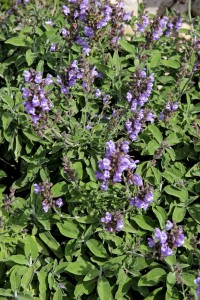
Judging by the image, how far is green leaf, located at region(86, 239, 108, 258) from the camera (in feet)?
11.7

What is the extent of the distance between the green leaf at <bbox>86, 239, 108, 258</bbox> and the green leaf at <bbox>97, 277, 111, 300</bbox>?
18 centimetres

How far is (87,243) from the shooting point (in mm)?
3570

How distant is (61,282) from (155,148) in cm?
131

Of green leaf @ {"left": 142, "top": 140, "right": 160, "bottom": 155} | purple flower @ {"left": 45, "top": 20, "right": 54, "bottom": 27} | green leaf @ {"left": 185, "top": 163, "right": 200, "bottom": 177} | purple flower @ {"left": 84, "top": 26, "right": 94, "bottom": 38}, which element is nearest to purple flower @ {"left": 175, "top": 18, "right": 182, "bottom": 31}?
purple flower @ {"left": 84, "top": 26, "right": 94, "bottom": 38}

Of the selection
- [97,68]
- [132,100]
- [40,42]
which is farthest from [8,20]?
[132,100]

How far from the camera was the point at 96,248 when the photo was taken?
3576mm

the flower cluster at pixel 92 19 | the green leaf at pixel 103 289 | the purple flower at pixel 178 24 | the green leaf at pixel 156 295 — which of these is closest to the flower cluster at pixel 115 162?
the green leaf at pixel 103 289

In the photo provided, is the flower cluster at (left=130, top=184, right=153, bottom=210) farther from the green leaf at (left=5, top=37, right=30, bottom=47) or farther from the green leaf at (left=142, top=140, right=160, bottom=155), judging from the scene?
the green leaf at (left=5, top=37, right=30, bottom=47)

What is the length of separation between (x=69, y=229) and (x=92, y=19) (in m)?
1.77

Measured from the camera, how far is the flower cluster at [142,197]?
328cm

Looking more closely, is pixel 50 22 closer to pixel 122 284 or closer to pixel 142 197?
pixel 142 197

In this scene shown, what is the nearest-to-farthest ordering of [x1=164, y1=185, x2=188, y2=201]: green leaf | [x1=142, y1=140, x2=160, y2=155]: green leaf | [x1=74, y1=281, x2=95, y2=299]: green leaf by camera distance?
[x1=74, y1=281, x2=95, y2=299]: green leaf, [x1=164, y1=185, x2=188, y2=201]: green leaf, [x1=142, y1=140, x2=160, y2=155]: green leaf

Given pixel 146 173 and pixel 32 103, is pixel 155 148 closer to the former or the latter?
pixel 146 173

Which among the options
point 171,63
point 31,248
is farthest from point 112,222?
point 171,63
